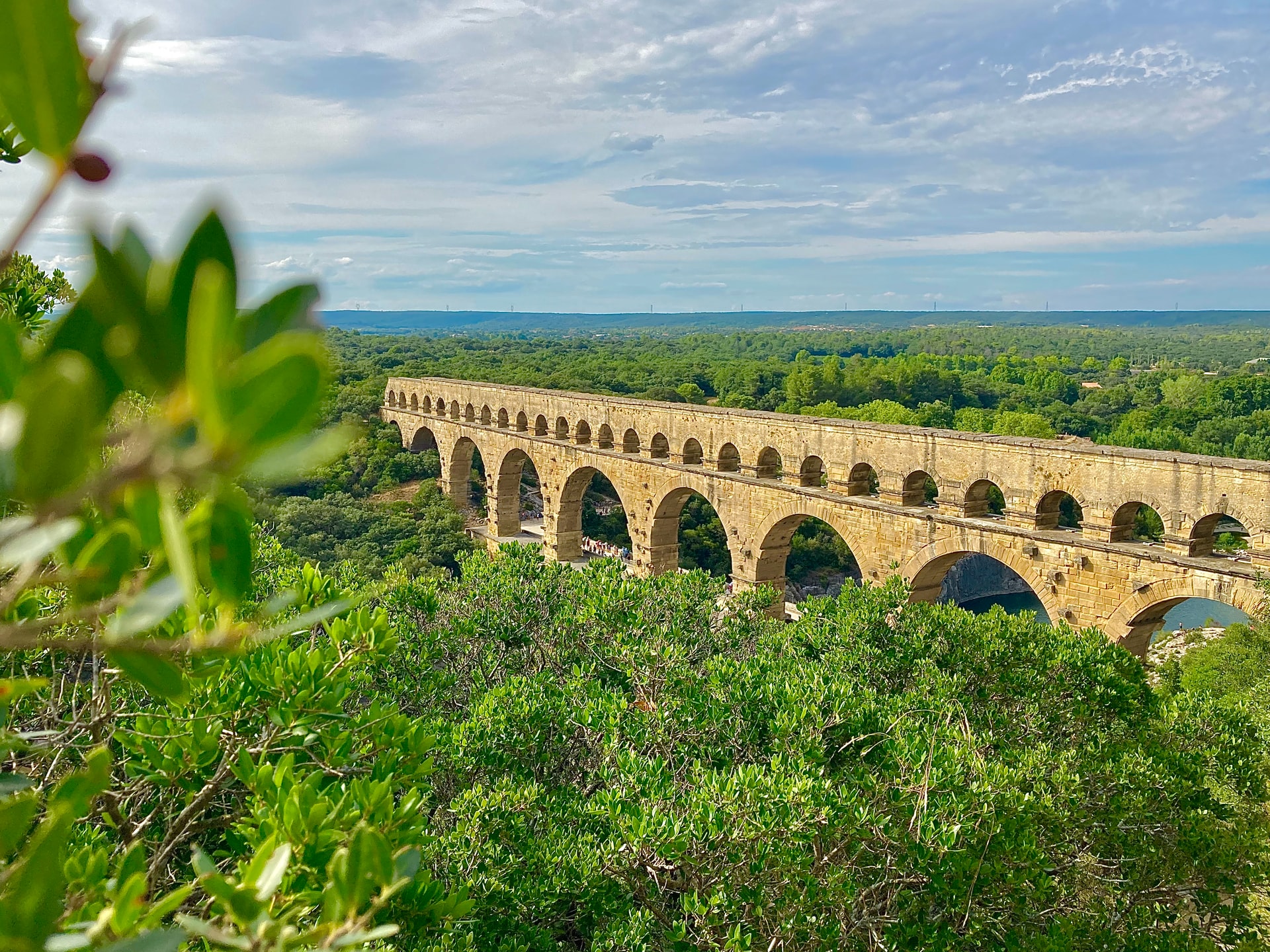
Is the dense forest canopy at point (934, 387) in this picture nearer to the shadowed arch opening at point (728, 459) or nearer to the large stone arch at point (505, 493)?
the large stone arch at point (505, 493)

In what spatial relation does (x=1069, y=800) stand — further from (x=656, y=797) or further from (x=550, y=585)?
(x=550, y=585)

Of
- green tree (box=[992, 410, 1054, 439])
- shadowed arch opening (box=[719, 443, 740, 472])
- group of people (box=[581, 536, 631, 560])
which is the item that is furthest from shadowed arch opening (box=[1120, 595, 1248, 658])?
group of people (box=[581, 536, 631, 560])

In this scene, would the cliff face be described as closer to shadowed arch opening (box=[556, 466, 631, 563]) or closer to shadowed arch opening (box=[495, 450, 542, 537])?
shadowed arch opening (box=[556, 466, 631, 563])

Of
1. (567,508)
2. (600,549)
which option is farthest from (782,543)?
(600,549)

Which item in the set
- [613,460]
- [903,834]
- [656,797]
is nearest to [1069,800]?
[903,834]

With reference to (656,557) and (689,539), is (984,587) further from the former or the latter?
(656,557)

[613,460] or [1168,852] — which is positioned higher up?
[613,460]

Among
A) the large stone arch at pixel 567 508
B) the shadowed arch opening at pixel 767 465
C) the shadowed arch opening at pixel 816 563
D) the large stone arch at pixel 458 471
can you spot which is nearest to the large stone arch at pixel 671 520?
the shadowed arch opening at pixel 767 465
